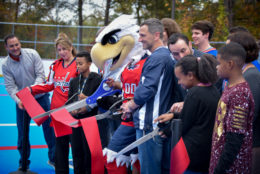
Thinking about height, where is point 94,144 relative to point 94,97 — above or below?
below

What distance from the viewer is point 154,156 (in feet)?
10.8

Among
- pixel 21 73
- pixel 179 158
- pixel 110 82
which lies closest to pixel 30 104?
pixel 21 73

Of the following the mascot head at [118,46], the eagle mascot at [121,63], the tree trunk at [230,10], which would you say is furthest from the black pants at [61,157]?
the tree trunk at [230,10]

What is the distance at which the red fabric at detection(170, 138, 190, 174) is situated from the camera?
267cm

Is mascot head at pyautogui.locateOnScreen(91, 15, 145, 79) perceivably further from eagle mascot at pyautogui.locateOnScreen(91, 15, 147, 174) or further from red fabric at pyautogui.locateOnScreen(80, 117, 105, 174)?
red fabric at pyautogui.locateOnScreen(80, 117, 105, 174)

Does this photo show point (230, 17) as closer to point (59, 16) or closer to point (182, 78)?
point (59, 16)

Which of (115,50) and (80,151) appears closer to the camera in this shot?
(115,50)

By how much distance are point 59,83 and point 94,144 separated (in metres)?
1.60

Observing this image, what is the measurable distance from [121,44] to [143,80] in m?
0.80

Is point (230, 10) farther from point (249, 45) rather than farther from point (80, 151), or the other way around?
point (249, 45)

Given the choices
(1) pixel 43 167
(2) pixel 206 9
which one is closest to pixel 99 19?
(2) pixel 206 9

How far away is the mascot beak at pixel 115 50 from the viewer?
3932 mm

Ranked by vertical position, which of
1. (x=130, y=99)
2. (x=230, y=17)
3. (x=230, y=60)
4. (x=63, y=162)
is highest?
(x=230, y=17)

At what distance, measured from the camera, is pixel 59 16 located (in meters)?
27.6
